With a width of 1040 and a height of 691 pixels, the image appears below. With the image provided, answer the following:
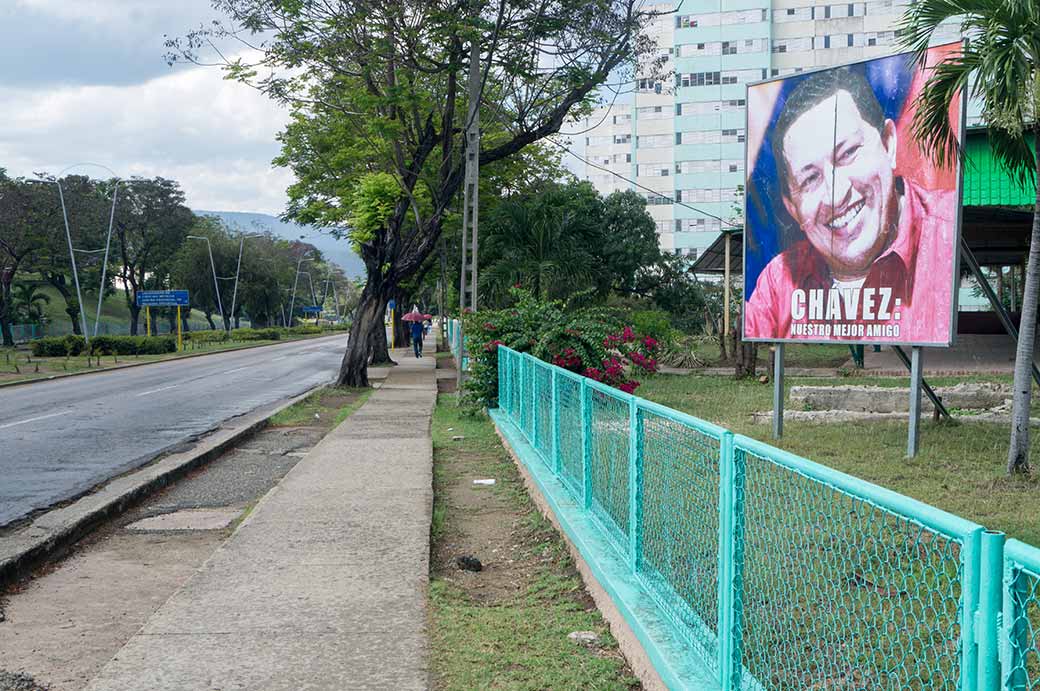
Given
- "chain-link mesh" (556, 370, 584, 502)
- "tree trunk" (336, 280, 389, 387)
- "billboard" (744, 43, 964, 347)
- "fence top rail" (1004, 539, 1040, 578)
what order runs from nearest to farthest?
"fence top rail" (1004, 539, 1040, 578) < "chain-link mesh" (556, 370, 584, 502) < "billboard" (744, 43, 964, 347) < "tree trunk" (336, 280, 389, 387)

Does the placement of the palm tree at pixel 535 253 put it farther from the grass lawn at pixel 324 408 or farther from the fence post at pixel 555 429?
the fence post at pixel 555 429

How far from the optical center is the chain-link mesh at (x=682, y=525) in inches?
162

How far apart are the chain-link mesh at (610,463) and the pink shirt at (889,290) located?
5.63 metres

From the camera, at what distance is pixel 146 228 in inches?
2945

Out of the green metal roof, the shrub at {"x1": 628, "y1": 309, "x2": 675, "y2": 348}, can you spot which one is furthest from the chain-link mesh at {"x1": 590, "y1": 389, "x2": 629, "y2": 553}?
the shrub at {"x1": 628, "y1": 309, "x2": 675, "y2": 348}

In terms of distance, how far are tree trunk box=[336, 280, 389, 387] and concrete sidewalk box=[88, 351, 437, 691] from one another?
47.5 feet

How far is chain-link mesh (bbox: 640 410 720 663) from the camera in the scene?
4.11 metres

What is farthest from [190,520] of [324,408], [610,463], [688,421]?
[324,408]

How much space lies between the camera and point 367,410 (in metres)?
17.5

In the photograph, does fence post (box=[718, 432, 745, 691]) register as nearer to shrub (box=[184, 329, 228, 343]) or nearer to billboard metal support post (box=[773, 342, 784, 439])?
billboard metal support post (box=[773, 342, 784, 439])

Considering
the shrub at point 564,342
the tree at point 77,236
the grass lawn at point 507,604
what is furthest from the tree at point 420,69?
the tree at point 77,236

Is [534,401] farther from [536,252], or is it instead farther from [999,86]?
[536,252]

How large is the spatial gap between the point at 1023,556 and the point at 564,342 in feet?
37.0

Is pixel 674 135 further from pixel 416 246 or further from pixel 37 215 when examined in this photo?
pixel 416 246
